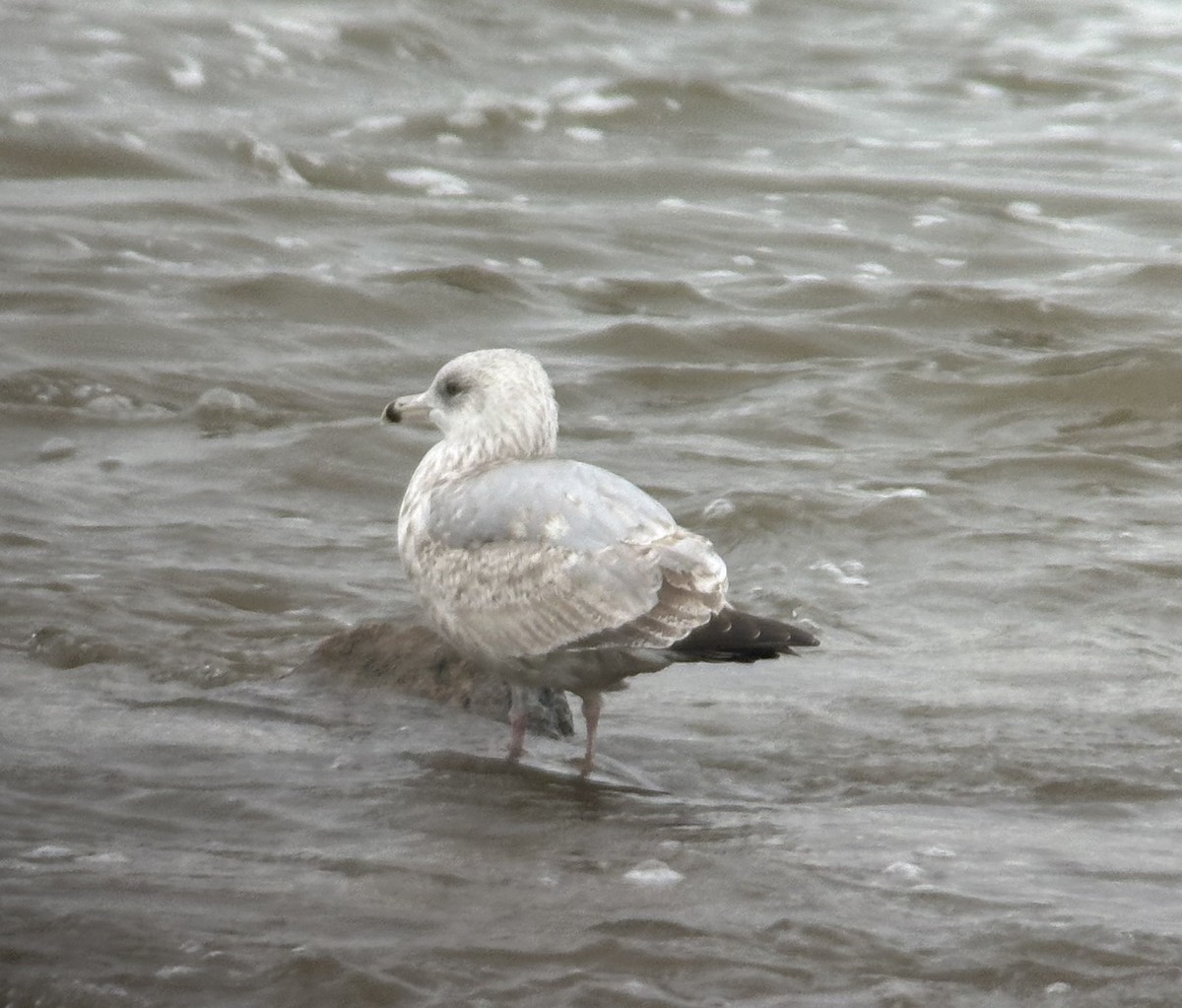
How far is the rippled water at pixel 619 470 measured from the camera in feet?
14.3

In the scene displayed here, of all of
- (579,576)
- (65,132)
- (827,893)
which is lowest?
(827,893)

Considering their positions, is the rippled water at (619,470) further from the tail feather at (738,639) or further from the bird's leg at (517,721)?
the tail feather at (738,639)

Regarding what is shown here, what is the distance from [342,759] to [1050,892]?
5.72 feet

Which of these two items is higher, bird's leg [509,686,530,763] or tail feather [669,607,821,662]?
tail feather [669,607,821,662]

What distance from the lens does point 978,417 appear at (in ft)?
30.3

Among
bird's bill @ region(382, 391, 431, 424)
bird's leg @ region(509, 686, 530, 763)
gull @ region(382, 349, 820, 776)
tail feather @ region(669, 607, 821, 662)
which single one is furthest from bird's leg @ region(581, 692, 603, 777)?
bird's bill @ region(382, 391, 431, 424)

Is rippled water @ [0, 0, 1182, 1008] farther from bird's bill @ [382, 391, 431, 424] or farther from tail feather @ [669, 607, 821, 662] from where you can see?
bird's bill @ [382, 391, 431, 424]

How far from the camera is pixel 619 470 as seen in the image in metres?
8.39

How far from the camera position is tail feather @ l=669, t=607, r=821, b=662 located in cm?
509

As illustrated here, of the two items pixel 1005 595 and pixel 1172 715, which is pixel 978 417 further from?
Result: pixel 1172 715

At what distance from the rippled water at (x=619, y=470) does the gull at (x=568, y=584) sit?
0.99 ft

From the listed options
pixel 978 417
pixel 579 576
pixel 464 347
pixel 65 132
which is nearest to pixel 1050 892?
pixel 579 576

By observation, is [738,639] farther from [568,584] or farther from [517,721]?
[517,721]

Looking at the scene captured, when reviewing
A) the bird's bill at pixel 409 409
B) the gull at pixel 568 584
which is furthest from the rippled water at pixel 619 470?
the bird's bill at pixel 409 409
